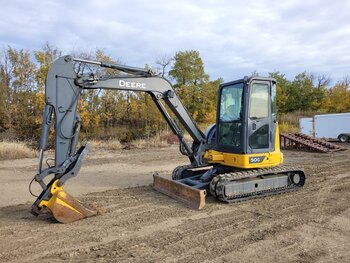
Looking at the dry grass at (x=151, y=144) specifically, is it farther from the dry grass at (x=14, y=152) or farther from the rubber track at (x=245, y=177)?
the rubber track at (x=245, y=177)

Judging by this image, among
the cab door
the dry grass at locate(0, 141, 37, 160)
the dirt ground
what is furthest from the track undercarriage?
the dry grass at locate(0, 141, 37, 160)

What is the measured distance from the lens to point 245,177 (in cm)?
720

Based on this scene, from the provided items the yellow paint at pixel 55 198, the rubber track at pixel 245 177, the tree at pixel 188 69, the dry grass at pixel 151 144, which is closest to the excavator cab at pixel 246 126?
the rubber track at pixel 245 177

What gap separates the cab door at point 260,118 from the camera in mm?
7160

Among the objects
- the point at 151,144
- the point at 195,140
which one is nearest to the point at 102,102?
the point at 151,144

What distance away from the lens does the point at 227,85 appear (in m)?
7.68

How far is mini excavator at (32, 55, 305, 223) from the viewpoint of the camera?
5.82m

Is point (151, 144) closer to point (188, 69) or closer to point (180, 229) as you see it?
point (180, 229)

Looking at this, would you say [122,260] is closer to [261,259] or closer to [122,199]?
[261,259]

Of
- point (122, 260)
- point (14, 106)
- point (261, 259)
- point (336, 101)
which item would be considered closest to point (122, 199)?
point (122, 260)

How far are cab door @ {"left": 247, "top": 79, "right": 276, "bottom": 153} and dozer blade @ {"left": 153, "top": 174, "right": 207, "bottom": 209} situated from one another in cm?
151

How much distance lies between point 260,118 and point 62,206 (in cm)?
443

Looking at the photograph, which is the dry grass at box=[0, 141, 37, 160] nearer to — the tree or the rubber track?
the rubber track

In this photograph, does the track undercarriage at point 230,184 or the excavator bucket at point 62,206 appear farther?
the track undercarriage at point 230,184
